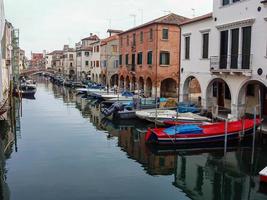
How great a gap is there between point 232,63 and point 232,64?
0.07m

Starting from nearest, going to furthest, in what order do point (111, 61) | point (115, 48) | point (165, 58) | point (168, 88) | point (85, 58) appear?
point (165, 58) → point (168, 88) → point (115, 48) → point (111, 61) → point (85, 58)

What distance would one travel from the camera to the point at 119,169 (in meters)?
14.9

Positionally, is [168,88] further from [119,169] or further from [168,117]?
[119,169]

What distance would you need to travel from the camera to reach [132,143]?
66.0ft

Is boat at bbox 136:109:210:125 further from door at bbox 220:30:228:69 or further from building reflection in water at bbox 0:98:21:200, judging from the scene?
building reflection in water at bbox 0:98:21:200

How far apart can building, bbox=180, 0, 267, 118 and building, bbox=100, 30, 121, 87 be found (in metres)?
25.1

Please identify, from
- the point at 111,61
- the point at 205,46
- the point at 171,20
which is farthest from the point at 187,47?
the point at 111,61

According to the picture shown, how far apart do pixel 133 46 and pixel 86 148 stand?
24.9 m

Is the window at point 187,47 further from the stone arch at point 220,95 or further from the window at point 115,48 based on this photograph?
the window at point 115,48

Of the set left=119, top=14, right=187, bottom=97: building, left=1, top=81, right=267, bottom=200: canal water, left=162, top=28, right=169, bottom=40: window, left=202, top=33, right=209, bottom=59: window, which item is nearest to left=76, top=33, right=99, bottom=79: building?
left=119, top=14, right=187, bottom=97: building

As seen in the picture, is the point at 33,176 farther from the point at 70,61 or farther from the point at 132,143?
the point at 70,61

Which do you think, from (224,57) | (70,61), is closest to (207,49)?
(224,57)

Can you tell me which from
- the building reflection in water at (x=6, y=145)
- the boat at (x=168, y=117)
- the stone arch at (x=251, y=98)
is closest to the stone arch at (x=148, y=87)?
the boat at (x=168, y=117)

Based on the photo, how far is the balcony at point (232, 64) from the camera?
20281mm
